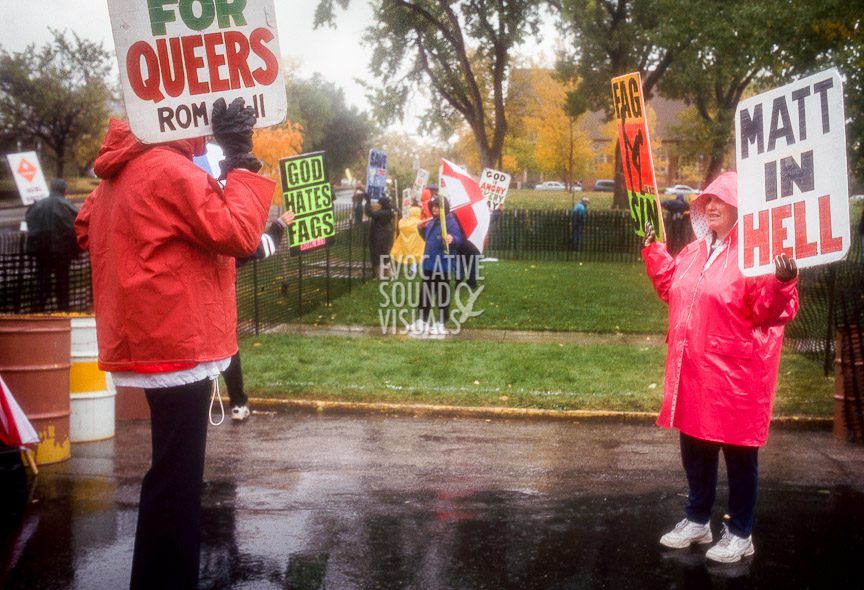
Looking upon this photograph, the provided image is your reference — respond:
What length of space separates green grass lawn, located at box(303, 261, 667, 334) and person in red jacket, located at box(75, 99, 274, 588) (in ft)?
33.2

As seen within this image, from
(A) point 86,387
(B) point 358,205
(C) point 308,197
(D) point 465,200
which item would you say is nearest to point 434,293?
(D) point 465,200

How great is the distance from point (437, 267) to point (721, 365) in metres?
8.59

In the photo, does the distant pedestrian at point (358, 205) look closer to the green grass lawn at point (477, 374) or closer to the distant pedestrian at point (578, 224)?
the distant pedestrian at point (578, 224)

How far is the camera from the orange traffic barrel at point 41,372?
6133 millimetres

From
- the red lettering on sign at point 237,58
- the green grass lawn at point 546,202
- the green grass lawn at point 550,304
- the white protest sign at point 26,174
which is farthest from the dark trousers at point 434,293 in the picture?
the green grass lawn at point 546,202

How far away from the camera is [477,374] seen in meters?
9.78

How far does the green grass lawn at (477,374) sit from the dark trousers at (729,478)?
335 centimetres

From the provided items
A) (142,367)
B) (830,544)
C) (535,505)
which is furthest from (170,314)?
(830,544)

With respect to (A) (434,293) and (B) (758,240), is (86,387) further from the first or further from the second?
(A) (434,293)

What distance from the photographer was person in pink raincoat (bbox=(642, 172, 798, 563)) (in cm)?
432

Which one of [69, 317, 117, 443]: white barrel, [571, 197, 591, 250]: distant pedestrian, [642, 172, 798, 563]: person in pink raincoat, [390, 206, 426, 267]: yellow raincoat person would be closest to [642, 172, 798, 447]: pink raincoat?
[642, 172, 798, 563]: person in pink raincoat

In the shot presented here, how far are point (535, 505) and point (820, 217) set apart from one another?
254cm

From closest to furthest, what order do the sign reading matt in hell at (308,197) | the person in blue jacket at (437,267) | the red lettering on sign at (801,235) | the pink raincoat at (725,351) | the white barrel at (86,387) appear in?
the red lettering on sign at (801,235), the pink raincoat at (725,351), the white barrel at (86,387), the sign reading matt in hell at (308,197), the person in blue jacket at (437,267)

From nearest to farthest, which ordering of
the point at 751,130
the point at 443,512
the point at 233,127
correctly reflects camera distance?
1. the point at 233,127
2. the point at 751,130
3. the point at 443,512
